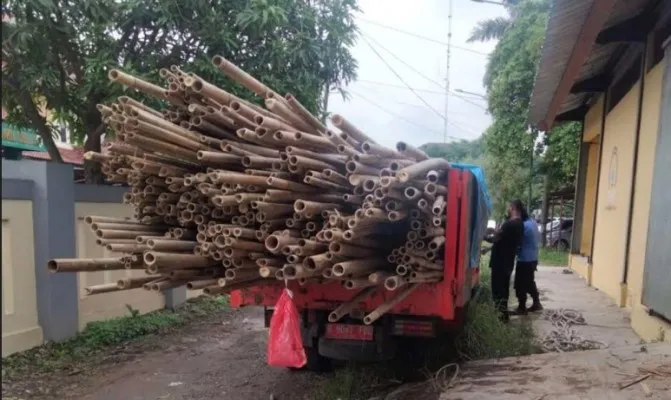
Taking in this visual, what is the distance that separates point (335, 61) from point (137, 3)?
8.10ft

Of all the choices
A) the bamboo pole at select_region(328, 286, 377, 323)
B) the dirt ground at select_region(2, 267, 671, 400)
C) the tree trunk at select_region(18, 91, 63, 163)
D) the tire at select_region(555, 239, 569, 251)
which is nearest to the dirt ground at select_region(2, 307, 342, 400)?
the dirt ground at select_region(2, 267, 671, 400)

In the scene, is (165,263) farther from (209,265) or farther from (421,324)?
(421,324)

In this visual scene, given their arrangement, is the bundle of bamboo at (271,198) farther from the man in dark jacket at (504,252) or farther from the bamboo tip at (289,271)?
the man in dark jacket at (504,252)

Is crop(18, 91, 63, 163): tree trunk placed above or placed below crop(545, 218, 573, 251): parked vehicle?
above

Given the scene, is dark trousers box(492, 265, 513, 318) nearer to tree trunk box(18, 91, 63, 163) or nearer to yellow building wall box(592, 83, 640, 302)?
yellow building wall box(592, 83, 640, 302)

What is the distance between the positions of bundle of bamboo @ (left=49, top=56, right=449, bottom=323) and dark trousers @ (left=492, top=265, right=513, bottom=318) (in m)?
2.71

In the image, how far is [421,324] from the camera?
404 centimetres

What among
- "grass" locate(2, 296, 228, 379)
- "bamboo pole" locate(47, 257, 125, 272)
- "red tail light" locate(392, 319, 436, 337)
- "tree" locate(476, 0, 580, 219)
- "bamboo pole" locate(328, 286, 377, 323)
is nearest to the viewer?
"bamboo pole" locate(47, 257, 125, 272)

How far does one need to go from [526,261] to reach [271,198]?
418 cm

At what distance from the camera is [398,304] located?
3930mm

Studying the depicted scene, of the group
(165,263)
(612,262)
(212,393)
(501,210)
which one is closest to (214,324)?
(212,393)

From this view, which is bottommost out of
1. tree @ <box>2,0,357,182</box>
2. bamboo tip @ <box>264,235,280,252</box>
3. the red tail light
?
the red tail light

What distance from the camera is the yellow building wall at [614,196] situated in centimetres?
721

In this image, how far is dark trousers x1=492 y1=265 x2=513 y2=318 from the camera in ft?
20.1
